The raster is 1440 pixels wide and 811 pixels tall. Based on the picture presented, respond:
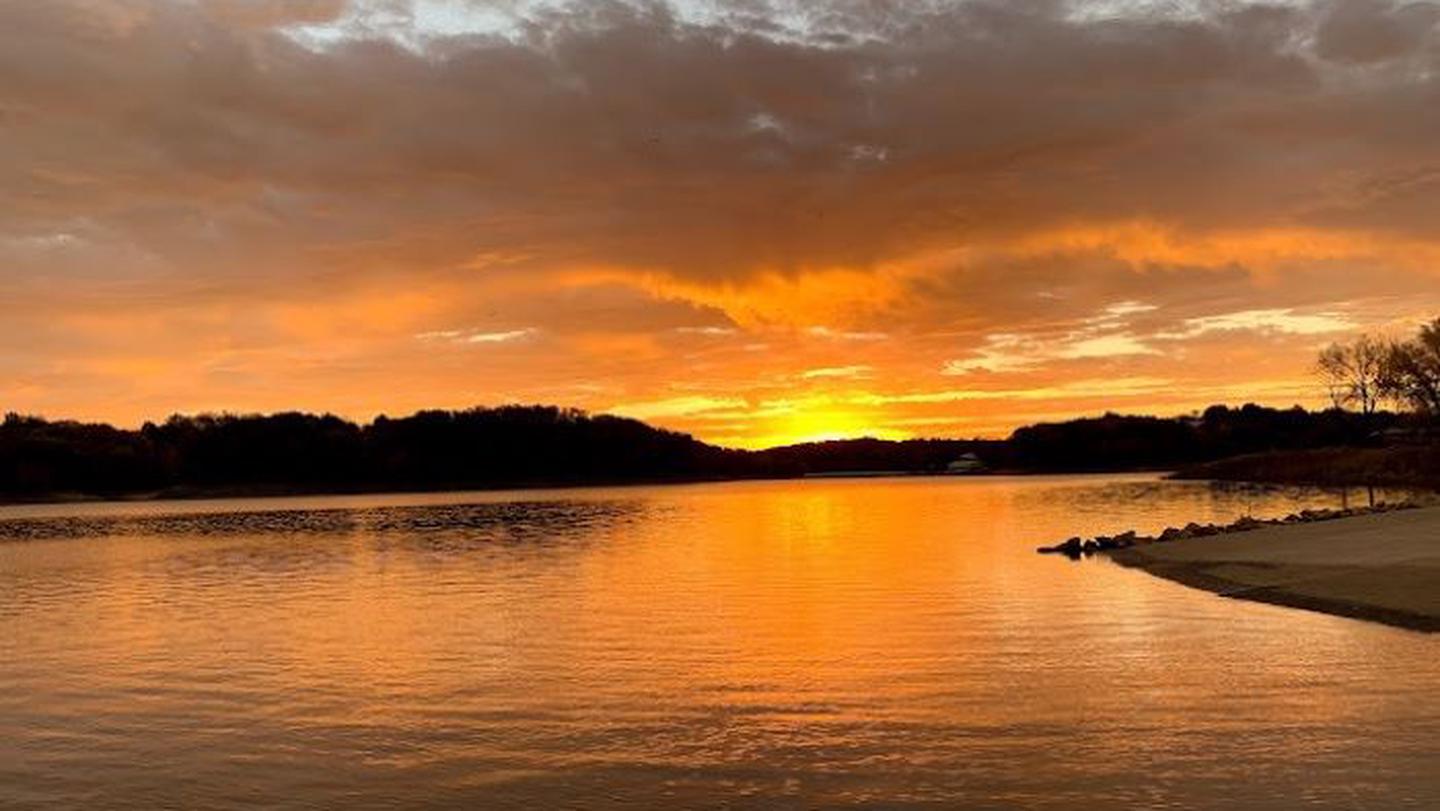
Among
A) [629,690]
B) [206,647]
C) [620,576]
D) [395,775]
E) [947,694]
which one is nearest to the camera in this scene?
[395,775]

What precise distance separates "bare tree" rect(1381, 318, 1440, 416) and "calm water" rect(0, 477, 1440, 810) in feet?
357

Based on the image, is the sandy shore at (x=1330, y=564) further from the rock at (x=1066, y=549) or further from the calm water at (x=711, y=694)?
the rock at (x=1066, y=549)

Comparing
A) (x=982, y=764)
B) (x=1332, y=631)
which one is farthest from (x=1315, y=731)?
(x=1332, y=631)

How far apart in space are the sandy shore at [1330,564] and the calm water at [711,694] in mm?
1794

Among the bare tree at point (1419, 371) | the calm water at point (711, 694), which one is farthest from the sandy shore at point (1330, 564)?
the bare tree at point (1419, 371)

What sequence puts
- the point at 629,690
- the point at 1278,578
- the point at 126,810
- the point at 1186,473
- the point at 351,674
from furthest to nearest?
the point at 1186,473 → the point at 1278,578 → the point at 351,674 → the point at 629,690 → the point at 126,810

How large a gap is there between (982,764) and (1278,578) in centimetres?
2534

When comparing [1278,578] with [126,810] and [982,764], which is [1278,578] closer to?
[982,764]

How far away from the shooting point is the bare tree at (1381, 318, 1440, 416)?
13788 centimetres

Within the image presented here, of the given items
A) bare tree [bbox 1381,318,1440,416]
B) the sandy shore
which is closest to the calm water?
the sandy shore

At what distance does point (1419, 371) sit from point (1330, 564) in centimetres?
11799

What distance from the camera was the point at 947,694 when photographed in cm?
2320

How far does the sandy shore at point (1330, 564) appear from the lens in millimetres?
31906

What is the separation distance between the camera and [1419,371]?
14075 centimetres
